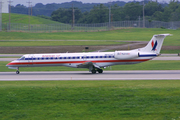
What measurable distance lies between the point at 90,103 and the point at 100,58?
14605 mm

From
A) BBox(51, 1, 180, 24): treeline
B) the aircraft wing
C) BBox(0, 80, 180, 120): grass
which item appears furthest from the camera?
BBox(51, 1, 180, 24): treeline

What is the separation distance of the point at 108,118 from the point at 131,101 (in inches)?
99.1

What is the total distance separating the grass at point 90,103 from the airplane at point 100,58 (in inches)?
459

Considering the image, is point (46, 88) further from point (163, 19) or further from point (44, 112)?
point (163, 19)

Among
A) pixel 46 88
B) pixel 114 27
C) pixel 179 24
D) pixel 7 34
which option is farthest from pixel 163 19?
pixel 46 88

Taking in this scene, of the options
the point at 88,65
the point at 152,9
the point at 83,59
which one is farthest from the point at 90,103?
the point at 152,9

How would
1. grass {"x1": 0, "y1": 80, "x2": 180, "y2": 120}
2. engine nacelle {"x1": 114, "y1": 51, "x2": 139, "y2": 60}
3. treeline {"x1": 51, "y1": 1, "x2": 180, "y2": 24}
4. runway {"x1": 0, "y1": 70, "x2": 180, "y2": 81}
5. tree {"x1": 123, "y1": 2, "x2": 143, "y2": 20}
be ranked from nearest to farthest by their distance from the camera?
grass {"x1": 0, "y1": 80, "x2": 180, "y2": 120} < runway {"x1": 0, "y1": 70, "x2": 180, "y2": 81} < engine nacelle {"x1": 114, "y1": 51, "x2": 139, "y2": 60} < treeline {"x1": 51, "y1": 1, "x2": 180, "y2": 24} < tree {"x1": 123, "y1": 2, "x2": 143, "y2": 20}

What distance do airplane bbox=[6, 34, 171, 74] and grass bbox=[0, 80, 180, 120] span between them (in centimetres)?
1165

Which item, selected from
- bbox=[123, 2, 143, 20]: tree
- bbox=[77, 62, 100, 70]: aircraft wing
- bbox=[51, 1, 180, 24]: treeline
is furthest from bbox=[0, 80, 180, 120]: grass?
bbox=[123, 2, 143, 20]: tree

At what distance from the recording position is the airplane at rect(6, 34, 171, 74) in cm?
3042

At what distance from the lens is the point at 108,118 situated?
14.9m

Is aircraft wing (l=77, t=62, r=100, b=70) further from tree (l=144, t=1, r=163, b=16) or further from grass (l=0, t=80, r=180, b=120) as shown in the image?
tree (l=144, t=1, r=163, b=16)

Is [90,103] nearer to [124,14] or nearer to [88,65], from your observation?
[88,65]

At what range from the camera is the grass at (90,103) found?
50.1 feet
